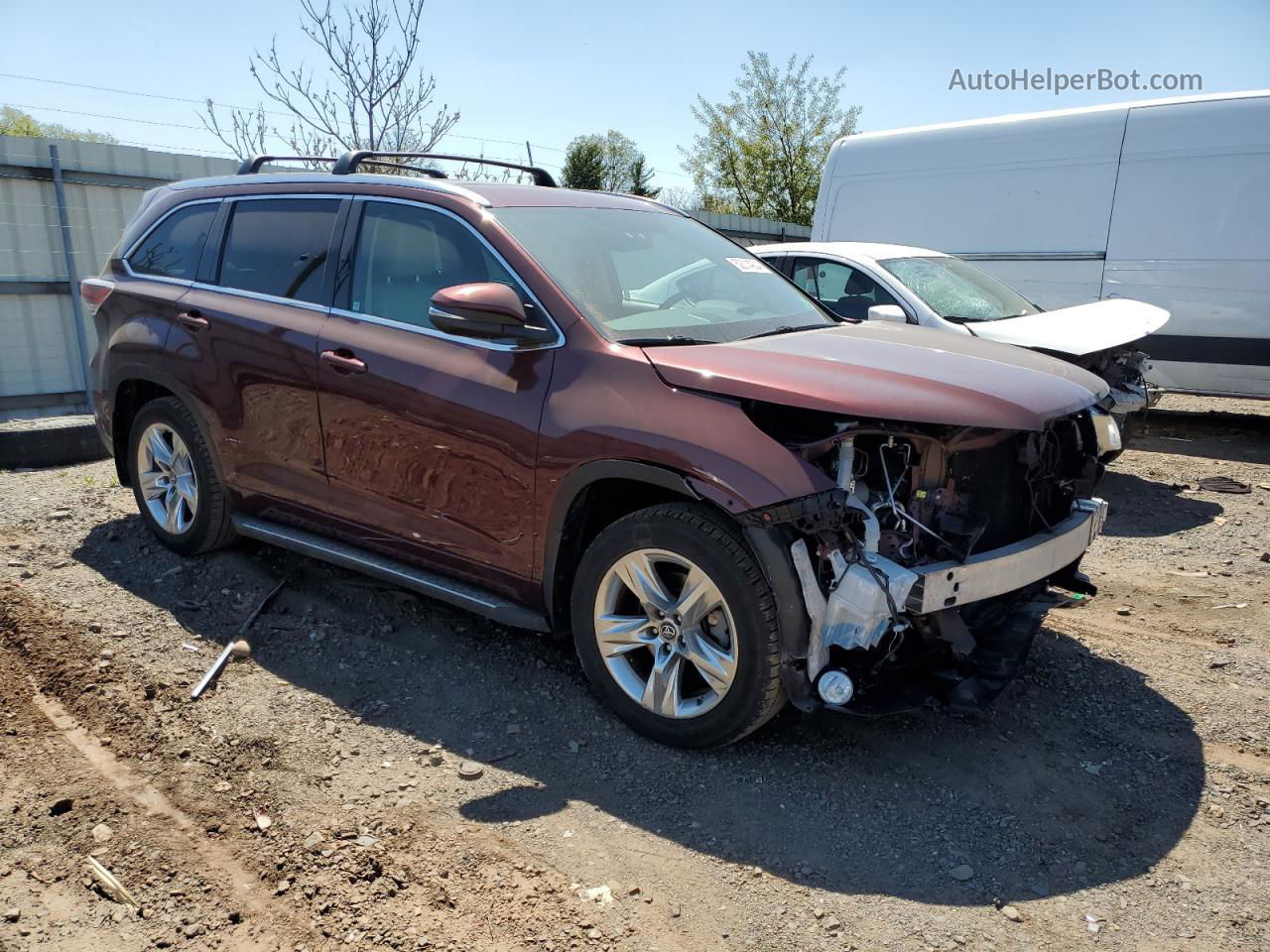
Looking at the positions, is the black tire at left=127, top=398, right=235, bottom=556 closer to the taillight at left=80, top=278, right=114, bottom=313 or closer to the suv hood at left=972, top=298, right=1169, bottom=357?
the taillight at left=80, top=278, right=114, bottom=313

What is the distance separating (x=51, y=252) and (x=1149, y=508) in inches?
379

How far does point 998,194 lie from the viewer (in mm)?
9570

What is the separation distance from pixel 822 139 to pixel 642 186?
350 inches

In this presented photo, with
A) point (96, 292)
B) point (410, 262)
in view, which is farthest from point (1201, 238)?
point (96, 292)

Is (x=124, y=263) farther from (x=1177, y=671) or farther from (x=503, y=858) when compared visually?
(x=1177, y=671)

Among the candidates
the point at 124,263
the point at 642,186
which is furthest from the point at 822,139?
the point at 124,263

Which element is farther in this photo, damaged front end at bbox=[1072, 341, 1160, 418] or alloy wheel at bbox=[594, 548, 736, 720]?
damaged front end at bbox=[1072, 341, 1160, 418]

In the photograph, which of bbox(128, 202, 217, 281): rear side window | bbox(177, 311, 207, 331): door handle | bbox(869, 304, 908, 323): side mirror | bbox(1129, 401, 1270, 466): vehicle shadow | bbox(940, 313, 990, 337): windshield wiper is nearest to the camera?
bbox(177, 311, 207, 331): door handle

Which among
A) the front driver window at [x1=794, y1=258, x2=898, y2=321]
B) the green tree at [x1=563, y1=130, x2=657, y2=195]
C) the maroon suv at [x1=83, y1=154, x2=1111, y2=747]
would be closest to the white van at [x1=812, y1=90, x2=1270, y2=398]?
the front driver window at [x1=794, y1=258, x2=898, y2=321]

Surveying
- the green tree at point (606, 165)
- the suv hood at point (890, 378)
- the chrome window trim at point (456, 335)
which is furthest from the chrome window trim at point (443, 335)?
the green tree at point (606, 165)

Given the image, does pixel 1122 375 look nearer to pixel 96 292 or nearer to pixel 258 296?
pixel 258 296

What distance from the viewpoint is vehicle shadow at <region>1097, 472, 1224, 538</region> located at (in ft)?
20.7

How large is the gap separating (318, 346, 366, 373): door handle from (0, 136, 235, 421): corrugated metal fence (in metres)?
6.36

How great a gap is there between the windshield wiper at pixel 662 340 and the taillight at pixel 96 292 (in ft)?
11.0
